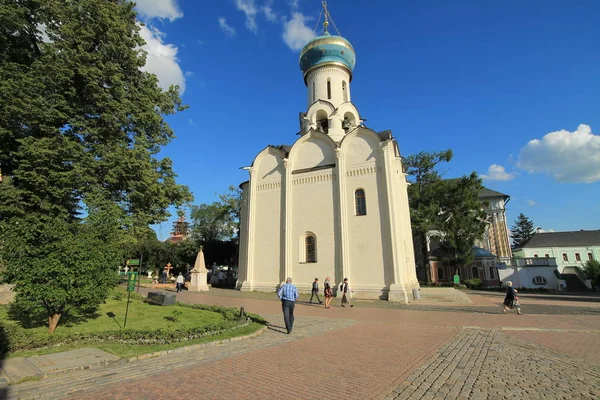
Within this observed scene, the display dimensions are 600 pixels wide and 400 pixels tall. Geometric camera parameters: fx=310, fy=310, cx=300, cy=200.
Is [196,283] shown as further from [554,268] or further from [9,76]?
[554,268]

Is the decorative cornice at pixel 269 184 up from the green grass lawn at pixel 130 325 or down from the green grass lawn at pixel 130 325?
up

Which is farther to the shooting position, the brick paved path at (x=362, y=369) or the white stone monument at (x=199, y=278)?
the white stone monument at (x=199, y=278)

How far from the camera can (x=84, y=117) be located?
15.2m

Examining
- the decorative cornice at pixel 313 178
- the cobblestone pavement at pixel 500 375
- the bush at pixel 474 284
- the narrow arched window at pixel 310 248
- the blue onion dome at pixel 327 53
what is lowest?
the cobblestone pavement at pixel 500 375

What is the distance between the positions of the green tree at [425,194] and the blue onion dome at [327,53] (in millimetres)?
12154

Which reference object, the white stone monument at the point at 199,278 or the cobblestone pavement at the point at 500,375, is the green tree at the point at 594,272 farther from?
the white stone monument at the point at 199,278

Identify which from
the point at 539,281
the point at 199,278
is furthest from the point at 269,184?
the point at 539,281

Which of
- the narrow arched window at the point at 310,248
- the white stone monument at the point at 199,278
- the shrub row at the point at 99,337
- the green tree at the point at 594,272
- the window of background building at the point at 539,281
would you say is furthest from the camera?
Result: the window of background building at the point at 539,281

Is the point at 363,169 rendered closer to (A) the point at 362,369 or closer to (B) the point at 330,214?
(B) the point at 330,214

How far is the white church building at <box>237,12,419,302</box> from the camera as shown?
1841 centimetres

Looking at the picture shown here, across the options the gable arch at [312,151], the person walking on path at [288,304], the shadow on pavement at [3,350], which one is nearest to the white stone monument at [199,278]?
the gable arch at [312,151]

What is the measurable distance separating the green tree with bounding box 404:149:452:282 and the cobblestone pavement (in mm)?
24056

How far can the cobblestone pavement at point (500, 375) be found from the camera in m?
4.48

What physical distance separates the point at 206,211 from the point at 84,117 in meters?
26.8
